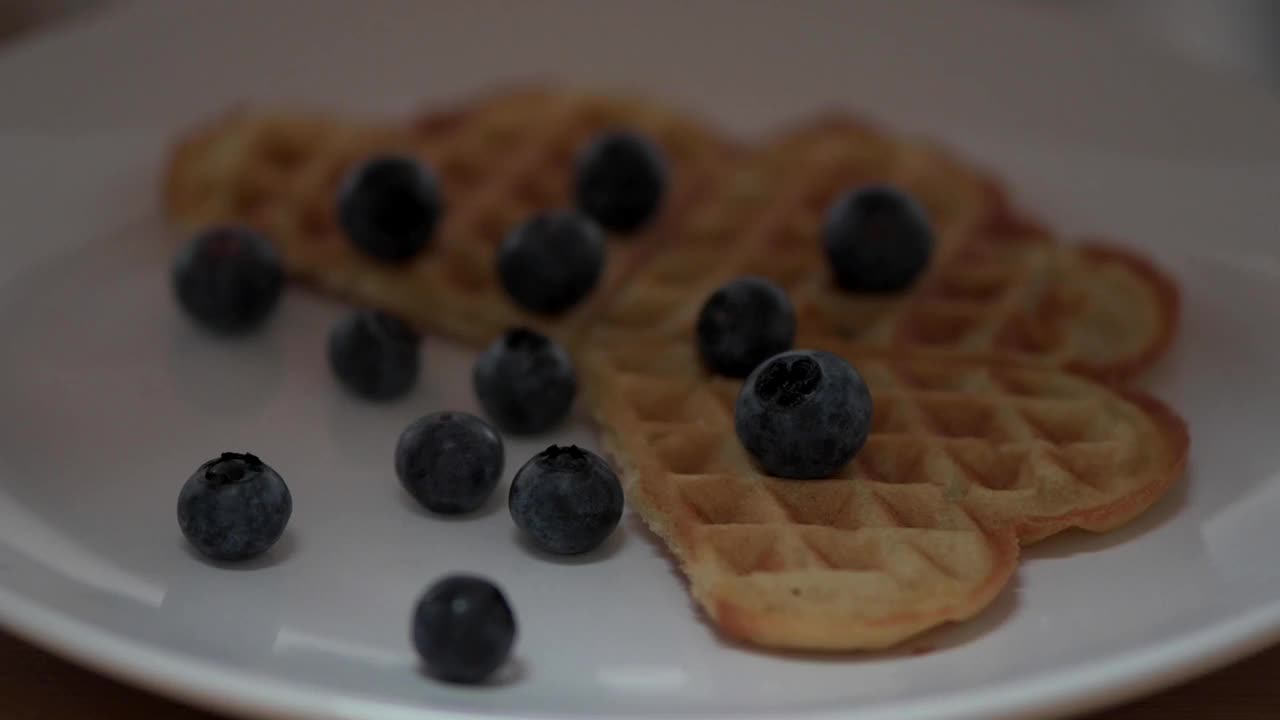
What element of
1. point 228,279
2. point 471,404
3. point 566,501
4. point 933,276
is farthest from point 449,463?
point 933,276

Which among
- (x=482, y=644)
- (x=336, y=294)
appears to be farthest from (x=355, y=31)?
(x=482, y=644)

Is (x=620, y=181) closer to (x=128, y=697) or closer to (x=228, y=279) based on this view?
(x=228, y=279)

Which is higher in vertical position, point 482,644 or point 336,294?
point 482,644

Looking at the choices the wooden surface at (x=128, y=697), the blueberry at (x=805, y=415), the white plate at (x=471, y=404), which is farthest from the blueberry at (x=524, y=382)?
the wooden surface at (x=128, y=697)

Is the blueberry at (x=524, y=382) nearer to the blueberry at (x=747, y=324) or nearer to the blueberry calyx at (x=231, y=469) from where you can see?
the blueberry at (x=747, y=324)

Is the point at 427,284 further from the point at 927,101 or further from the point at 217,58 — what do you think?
the point at 927,101
